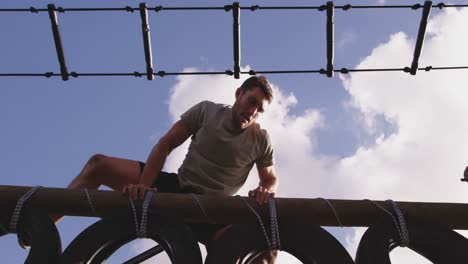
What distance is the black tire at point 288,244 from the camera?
2086 millimetres

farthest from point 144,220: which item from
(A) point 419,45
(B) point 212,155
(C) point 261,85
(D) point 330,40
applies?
(A) point 419,45

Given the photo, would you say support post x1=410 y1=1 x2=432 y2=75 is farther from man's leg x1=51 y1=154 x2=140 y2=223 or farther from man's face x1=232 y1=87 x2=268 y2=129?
man's leg x1=51 y1=154 x2=140 y2=223

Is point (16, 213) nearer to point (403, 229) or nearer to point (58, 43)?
point (403, 229)

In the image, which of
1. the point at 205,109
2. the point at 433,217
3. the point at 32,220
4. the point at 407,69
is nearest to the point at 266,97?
the point at 205,109

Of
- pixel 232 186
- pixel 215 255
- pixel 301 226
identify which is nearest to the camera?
pixel 215 255

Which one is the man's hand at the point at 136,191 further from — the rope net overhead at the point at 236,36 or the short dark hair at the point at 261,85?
the rope net overhead at the point at 236,36

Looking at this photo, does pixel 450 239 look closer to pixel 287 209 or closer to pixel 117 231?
pixel 287 209

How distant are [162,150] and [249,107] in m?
0.55

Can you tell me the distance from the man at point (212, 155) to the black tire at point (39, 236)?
0.64m

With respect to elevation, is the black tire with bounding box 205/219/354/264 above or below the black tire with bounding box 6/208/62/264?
above

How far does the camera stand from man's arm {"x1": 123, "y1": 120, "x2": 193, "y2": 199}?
9.13 feet

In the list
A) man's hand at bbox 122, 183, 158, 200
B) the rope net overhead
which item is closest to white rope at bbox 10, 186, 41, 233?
man's hand at bbox 122, 183, 158, 200

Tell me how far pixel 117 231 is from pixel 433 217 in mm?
1338

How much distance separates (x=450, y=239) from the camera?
7.36 ft
